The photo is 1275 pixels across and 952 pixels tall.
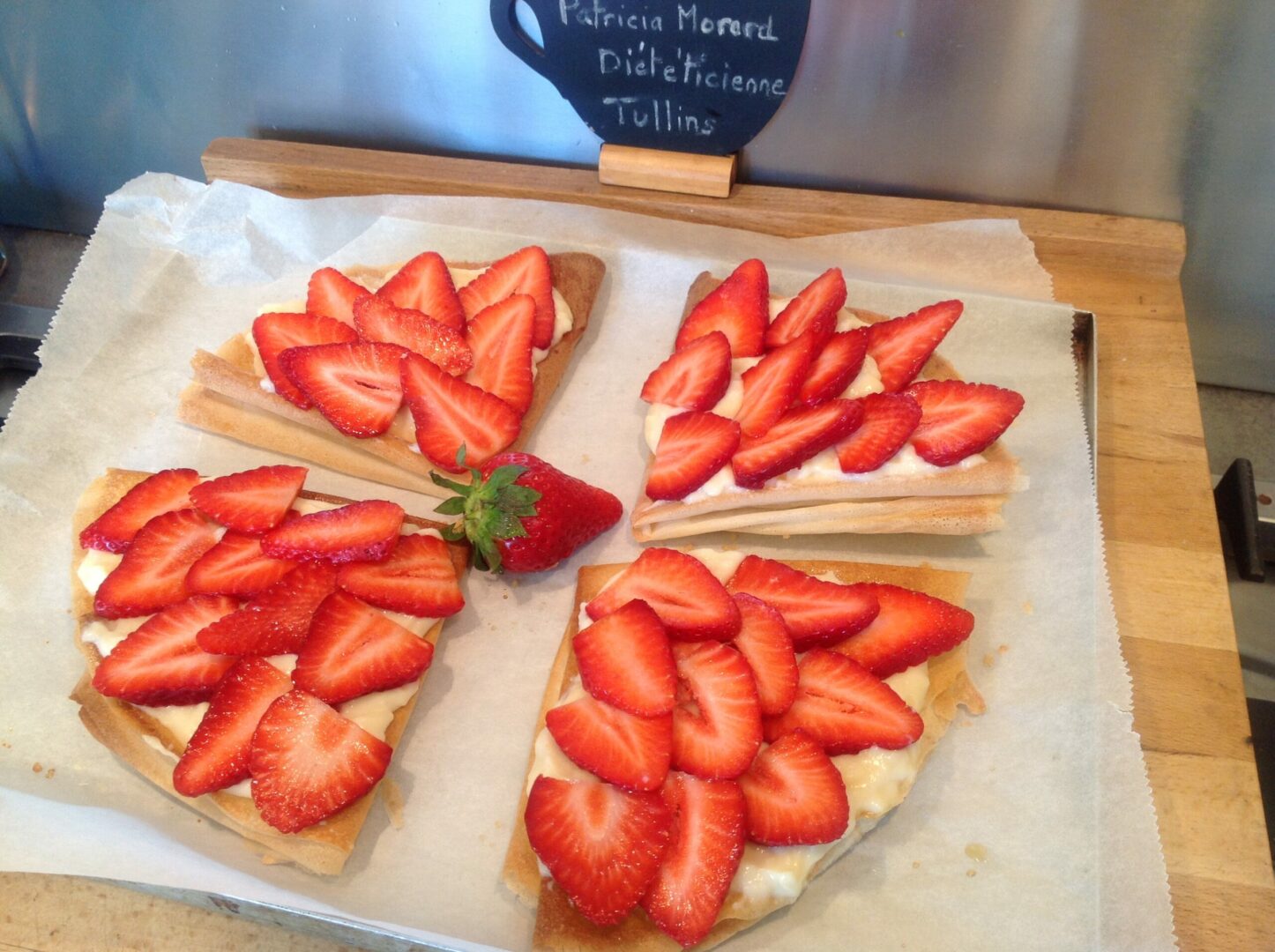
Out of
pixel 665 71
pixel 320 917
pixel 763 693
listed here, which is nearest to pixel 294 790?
pixel 320 917

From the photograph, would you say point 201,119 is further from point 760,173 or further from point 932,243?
point 932,243

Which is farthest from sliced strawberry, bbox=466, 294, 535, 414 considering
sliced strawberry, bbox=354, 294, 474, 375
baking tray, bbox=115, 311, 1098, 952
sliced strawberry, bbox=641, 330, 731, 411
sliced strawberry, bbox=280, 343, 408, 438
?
baking tray, bbox=115, 311, 1098, 952

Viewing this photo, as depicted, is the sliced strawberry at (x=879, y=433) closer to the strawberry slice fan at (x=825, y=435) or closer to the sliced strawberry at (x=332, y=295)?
the strawberry slice fan at (x=825, y=435)

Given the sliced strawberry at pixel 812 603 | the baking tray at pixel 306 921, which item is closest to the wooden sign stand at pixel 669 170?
the sliced strawberry at pixel 812 603

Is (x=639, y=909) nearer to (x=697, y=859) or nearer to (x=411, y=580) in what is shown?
(x=697, y=859)

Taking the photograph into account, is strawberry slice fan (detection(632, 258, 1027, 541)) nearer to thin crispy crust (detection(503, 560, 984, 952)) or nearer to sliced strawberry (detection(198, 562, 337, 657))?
thin crispy crust (detection(503, 560, 984, 952))

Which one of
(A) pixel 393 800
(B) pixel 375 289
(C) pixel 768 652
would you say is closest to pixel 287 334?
(B) pixel 375 289

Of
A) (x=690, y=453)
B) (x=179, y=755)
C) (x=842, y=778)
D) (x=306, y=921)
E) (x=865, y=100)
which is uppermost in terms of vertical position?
(x=865, y=100)

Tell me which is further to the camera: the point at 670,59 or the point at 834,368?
the point at 670,59
